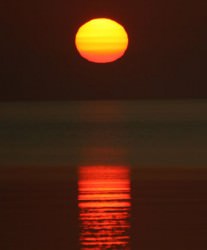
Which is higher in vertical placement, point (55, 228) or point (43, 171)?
point (43, 171)

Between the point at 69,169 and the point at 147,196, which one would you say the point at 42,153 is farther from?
the point at 147,196

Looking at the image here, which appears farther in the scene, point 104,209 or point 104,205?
point 104,205

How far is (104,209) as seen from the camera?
571 centimetres

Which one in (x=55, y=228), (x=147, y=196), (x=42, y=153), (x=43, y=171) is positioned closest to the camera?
(x=55, y=228)

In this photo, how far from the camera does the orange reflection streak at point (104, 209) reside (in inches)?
192

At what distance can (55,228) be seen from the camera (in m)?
5.17

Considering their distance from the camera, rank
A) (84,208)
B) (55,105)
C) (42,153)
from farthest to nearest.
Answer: (55,105)
(42,153)
(84,208)

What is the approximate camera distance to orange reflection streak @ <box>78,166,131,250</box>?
4871 millimetres

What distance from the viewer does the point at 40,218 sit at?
5430 mm

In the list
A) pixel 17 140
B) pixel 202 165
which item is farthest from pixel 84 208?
pixel 17 140

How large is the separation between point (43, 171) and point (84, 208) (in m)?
2.34

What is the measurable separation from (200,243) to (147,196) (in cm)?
148

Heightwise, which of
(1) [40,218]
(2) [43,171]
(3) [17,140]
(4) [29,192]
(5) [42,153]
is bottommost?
(1) [40,218]

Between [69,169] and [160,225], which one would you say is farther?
[69,169]
